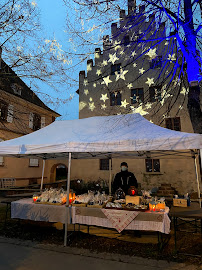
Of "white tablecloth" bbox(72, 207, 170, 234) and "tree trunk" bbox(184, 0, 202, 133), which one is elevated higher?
"tree trunk" bbox(184, 0, 202, 133)

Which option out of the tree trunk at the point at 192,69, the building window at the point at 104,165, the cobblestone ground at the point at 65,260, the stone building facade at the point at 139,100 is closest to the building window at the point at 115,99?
the stone building facade at the point at 139,100

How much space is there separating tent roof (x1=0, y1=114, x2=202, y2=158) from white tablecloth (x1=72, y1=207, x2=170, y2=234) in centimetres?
138

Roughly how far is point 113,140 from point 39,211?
2.66m

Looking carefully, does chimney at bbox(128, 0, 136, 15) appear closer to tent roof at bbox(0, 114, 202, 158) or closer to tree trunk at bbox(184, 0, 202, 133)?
tree trunk at bbox(184, 0, 202, 133)

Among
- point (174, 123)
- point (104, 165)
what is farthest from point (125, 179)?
point (174, 123)

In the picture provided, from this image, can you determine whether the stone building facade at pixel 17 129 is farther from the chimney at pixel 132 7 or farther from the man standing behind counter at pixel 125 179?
the chimney at pixel 132 7

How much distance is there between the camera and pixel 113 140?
4426mm

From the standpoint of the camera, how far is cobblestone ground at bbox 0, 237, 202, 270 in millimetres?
3297

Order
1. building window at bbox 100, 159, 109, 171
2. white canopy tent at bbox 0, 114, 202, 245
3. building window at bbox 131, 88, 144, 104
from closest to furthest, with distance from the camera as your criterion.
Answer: white canopy tent at bbox 0, 114, 202, 245
building window at bbox 131, 88, 144, 104
building window at bbox 100, 159, 109, 171

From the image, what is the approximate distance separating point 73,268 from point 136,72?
1342cm

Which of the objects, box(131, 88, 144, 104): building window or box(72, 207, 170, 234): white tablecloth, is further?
box(131, 88, 144, 104): building window

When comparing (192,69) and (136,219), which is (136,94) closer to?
(192,69)

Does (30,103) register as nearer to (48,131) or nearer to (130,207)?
(48,131)

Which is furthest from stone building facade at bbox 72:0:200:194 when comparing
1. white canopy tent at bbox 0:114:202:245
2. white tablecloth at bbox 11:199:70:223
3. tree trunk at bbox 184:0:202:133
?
white tablecloth at bbox 11:199:70:223
